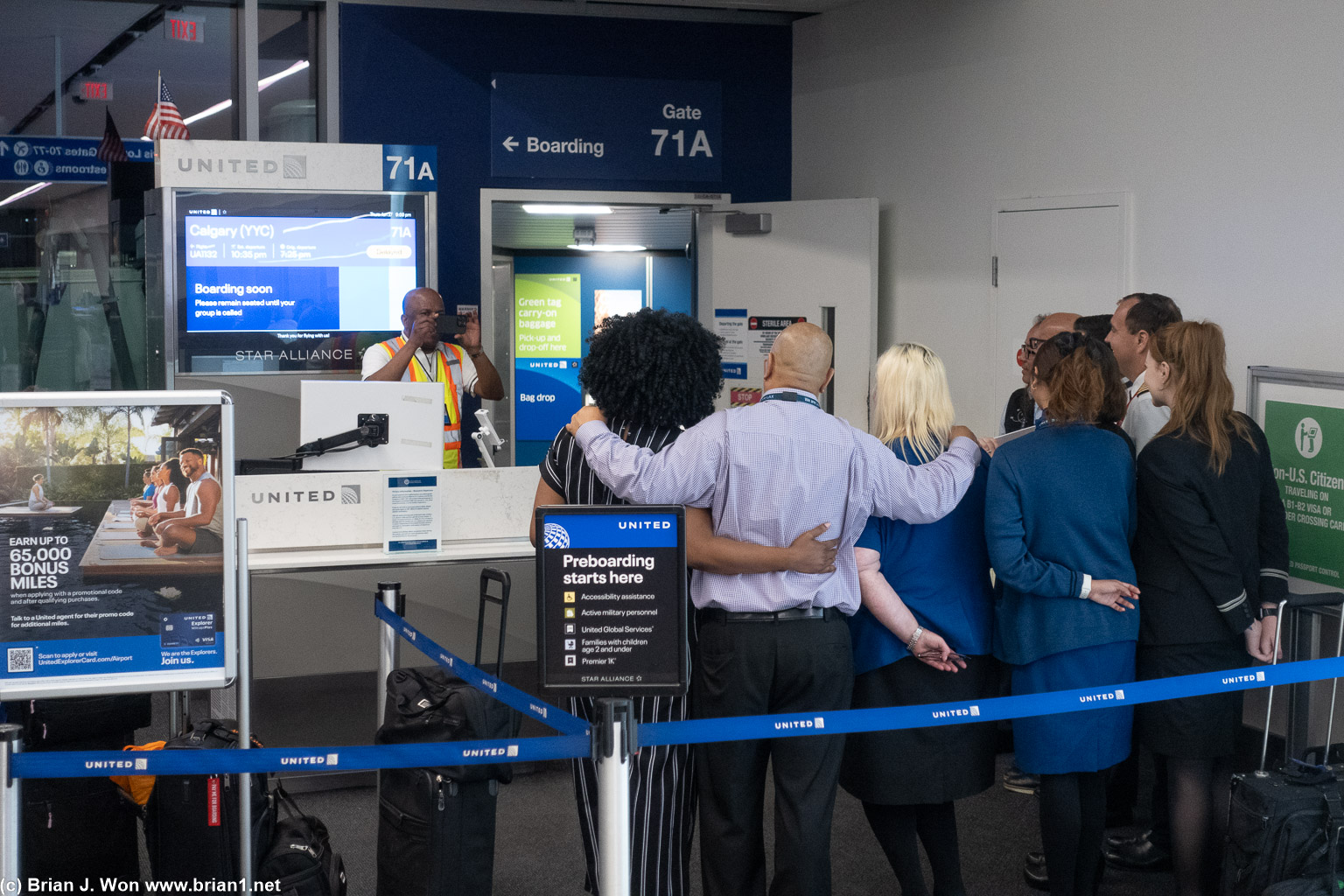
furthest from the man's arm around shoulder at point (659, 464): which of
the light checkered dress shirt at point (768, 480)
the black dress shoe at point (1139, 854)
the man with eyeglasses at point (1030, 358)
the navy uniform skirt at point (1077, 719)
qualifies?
the black dress shoe at point (1139, 854)

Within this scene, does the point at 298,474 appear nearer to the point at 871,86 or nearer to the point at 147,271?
the point at 147,271

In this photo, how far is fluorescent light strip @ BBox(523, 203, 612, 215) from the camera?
21.9 feet

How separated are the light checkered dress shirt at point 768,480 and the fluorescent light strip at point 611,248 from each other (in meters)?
6.09

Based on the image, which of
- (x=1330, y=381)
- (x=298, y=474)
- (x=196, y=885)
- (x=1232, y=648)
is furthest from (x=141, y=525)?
(x=1330, y=381)

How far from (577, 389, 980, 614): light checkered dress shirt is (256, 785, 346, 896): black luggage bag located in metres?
1.09

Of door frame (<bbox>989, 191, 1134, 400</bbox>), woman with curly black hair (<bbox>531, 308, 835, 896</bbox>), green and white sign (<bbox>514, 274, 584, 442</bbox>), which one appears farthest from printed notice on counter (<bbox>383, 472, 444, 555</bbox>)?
green and white sign (<bbox>514, 274, 584, 442</bbox>)

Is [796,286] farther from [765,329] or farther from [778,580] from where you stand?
[778,580]

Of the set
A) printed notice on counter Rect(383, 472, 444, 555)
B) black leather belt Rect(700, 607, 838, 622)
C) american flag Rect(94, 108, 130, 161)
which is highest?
american flag Rect(94, 108, 130, 161)

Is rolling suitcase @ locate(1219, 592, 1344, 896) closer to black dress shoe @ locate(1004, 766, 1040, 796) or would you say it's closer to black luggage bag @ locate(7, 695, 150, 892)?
black dress shoe @ locate(1004, 766, 1040, 796)

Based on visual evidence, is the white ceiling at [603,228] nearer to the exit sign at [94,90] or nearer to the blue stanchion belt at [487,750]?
the exit sign at [94,90]

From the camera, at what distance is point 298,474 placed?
11.6 ft

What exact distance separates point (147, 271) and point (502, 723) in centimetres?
333

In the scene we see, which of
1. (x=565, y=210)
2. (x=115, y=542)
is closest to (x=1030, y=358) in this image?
(x=115, y=542)

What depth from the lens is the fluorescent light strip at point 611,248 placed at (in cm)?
853
